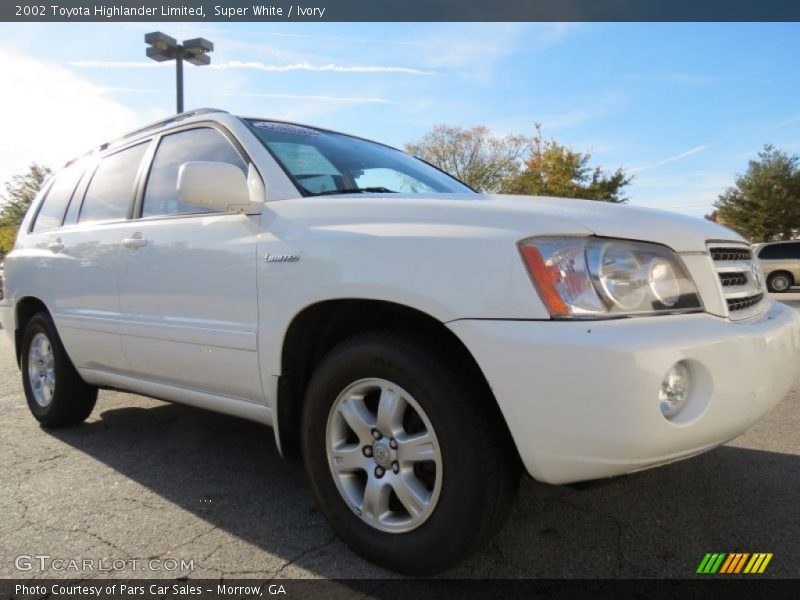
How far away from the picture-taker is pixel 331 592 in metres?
2.00

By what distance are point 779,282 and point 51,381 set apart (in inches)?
772

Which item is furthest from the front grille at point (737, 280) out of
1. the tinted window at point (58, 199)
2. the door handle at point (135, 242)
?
the tinted window at point (58, 199)

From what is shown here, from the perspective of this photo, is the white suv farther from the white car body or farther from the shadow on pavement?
the shadow on pavement

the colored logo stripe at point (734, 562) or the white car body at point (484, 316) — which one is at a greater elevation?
the white car body at point (484, 316)

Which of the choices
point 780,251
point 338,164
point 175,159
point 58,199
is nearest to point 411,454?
point 338,164

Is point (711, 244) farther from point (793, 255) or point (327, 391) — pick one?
point (793, 255)

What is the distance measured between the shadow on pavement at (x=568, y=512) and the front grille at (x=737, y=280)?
74 cm

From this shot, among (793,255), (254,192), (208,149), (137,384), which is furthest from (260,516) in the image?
(793,255)

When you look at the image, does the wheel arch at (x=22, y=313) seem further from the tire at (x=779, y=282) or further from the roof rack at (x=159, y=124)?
the tire at (x=779, y=282)

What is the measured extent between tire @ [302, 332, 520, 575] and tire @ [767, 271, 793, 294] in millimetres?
19087

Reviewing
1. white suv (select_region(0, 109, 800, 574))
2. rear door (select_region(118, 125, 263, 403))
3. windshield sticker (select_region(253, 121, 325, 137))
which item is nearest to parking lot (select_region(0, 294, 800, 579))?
white suv (select_region(0, 109, 800, 574))

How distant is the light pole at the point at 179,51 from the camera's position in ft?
36.9

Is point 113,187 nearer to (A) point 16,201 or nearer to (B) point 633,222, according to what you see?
(B) point 633,222

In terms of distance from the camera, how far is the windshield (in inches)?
108
